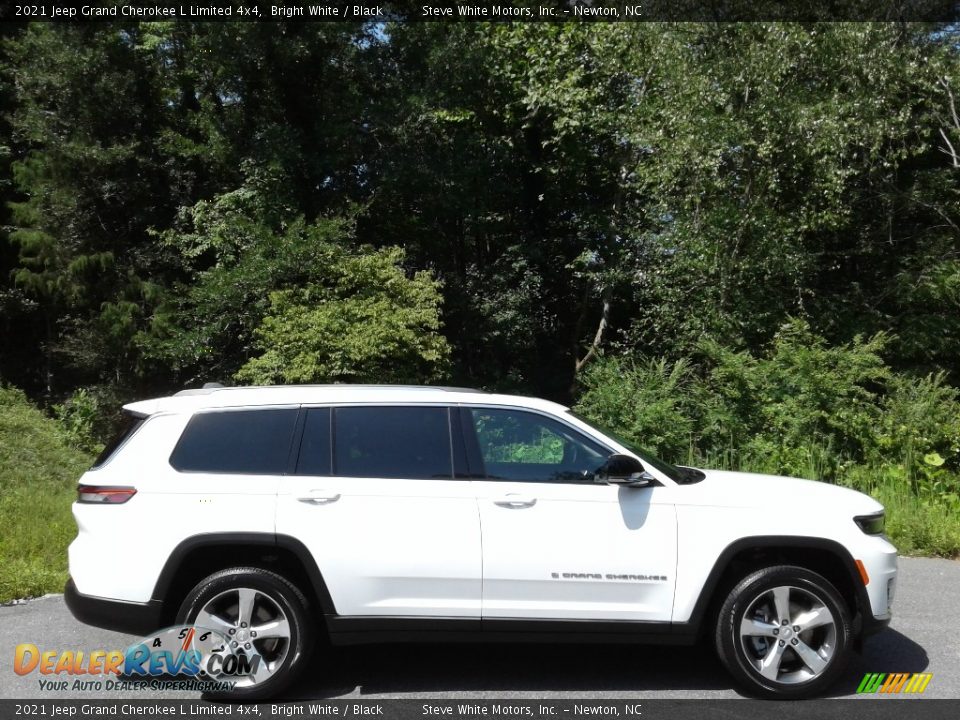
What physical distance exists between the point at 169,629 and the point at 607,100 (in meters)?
14.1

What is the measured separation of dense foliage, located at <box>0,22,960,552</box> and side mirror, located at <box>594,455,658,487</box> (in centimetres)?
657

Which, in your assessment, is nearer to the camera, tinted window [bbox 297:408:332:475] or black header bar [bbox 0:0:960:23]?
tinted window [bbox 297:408:332:475]

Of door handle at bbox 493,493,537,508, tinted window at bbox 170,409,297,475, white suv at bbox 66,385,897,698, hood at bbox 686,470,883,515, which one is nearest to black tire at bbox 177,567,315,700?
white suv at bbox 66,385,897,698

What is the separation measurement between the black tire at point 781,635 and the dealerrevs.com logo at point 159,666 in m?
2.67

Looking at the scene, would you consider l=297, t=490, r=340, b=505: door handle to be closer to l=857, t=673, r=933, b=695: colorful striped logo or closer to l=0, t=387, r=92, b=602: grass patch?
l=857, t=673, r=933, b=695: colorful striped logo

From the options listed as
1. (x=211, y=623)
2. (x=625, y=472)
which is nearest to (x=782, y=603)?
(x=625, y=472)

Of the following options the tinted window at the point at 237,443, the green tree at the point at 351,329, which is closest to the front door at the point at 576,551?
the tinted window at the point at 237,443

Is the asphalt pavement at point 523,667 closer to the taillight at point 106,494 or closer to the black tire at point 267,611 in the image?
the black tire at point 267,611

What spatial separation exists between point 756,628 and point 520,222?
52.4 ft

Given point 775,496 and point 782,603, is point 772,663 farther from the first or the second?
point 775,496

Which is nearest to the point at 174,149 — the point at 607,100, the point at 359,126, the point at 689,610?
the point at 359,126

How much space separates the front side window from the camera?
17.3 feet

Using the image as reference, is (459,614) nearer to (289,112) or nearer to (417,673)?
(417,673)

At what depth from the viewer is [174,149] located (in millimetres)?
17844
